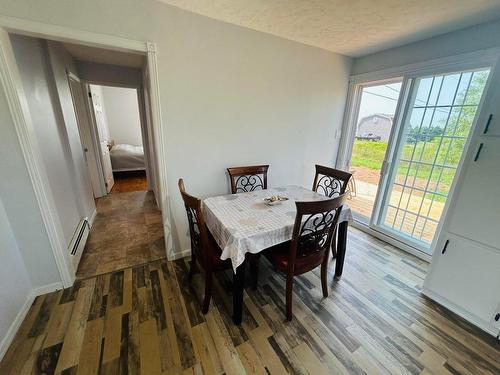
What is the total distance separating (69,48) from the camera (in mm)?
2629

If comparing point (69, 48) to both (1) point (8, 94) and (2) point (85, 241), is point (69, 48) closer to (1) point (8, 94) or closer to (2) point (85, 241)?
(1) point (8, 94)

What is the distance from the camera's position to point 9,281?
4.74 ft

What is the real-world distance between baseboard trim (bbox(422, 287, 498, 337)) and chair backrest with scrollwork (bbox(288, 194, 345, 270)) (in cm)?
111

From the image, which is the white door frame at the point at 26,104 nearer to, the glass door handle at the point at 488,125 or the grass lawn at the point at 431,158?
the glass door handle at the point at 488,125

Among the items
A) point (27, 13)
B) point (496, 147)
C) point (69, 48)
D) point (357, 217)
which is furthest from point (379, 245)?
point (69, 48)

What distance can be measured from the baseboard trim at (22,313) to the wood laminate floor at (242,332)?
0.04 m

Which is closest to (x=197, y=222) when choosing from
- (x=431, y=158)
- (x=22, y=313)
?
(x=22, y=313)

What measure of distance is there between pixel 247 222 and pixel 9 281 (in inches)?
68.7

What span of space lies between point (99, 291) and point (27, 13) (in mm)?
2113

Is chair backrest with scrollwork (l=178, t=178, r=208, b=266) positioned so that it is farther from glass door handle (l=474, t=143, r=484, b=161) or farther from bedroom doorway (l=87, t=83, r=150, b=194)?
bedroom doorway (l=87, t=83, r=150, b=194)

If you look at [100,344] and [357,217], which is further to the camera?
[357,217]

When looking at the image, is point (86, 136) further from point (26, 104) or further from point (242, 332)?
point (242, 332)

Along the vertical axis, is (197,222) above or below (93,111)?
below

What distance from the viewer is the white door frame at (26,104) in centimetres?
133
